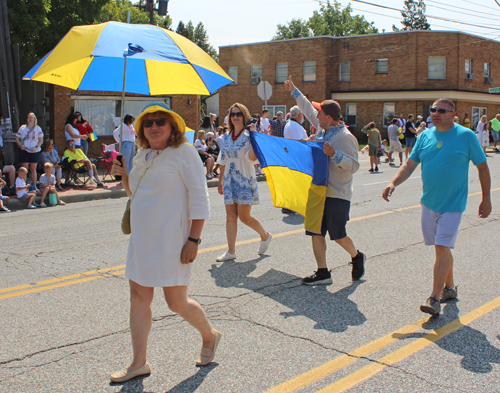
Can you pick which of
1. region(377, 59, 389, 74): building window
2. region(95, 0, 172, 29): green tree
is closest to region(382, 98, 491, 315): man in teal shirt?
region(377, 59, 389, 74): building window

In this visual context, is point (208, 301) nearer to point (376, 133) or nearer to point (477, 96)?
point (376, 133)

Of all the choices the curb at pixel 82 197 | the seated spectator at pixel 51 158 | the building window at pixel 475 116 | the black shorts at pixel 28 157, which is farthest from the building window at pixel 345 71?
the black shorts at pixel 28 157

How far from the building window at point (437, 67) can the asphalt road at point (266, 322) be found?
3255 centimetres

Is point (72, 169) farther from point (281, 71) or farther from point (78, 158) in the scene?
point (281, 71)

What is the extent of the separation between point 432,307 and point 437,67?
36632mm

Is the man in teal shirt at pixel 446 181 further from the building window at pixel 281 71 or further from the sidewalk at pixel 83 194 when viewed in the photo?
the building window at pixel 281 71

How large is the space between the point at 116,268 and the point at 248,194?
1.83m

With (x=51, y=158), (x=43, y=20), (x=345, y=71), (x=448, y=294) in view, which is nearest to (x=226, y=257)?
(x=448, y=294)

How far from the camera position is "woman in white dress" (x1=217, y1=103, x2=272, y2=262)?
6766 mm

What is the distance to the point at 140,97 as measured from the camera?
2091cm

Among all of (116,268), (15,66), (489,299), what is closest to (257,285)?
(116,268)

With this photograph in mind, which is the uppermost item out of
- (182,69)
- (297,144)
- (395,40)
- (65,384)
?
(395,40)

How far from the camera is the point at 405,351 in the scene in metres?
4.17

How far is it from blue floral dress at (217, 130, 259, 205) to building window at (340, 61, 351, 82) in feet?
116
